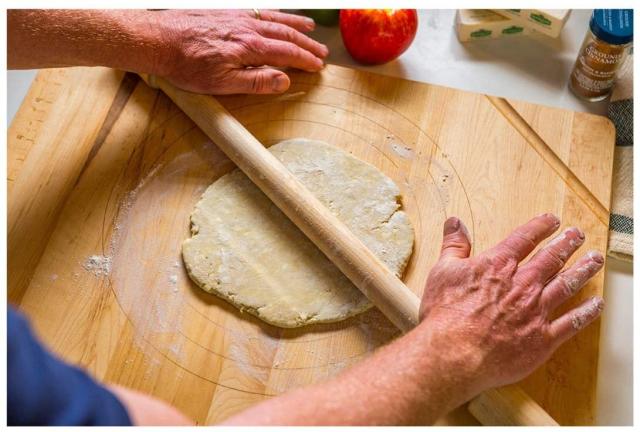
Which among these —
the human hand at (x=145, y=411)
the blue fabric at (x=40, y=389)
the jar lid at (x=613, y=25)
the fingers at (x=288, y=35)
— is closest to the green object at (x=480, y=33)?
the jar lid at (x=613, y=25)

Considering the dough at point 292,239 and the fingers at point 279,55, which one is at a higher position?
the fingers at point 279,55

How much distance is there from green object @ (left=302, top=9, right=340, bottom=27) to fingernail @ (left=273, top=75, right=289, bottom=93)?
0.33 m

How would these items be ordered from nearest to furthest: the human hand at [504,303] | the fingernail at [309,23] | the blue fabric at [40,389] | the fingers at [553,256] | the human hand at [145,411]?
the blue fabric at [40,389] < the human hand at [145,411] < the human hand at [504,303] < the fingers at [553,256] < the fingernail at [309,23]

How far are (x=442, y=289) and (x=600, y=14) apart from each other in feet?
2.81

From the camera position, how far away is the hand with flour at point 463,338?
1098mm

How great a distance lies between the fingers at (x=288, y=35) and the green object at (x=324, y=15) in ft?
0.60

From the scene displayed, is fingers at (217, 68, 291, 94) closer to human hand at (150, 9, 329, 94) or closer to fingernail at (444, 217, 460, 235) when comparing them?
human hand at (150, 9, 329, 94)

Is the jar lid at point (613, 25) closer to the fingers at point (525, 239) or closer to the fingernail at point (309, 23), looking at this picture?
the fingers at point (525, 239)

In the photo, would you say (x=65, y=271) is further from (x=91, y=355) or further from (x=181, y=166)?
(x=181, y=166)

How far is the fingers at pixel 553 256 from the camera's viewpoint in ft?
4.29

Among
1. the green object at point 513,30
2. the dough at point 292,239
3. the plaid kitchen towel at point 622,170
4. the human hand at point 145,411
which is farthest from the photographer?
the green object at point 513,30

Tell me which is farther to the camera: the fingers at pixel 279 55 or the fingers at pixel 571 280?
the fingers at pixel 279 55

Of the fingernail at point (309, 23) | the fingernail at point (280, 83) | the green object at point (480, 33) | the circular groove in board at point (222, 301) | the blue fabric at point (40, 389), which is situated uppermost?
the blue fabric at point (40, 389)

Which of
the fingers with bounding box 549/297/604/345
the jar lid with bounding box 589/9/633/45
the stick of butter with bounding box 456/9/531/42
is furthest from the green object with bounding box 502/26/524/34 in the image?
the fingers with bounding box 549/297/604/345
